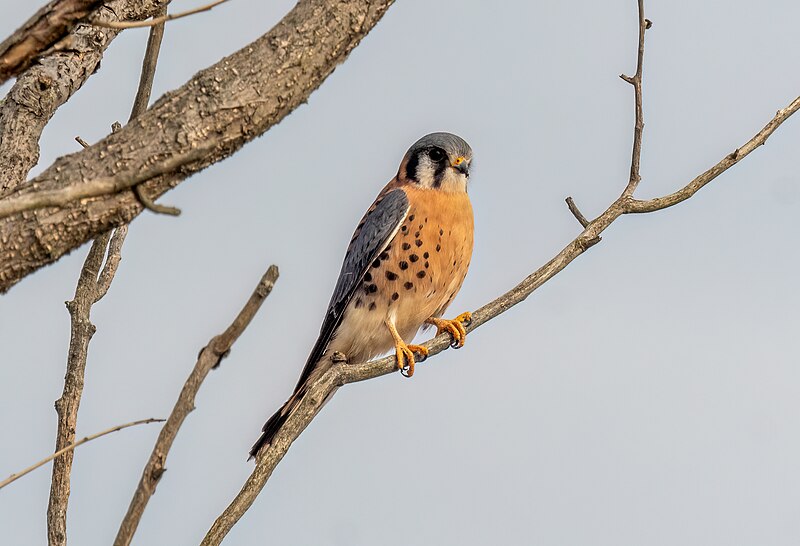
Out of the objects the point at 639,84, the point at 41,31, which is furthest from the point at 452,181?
the point at 41,31

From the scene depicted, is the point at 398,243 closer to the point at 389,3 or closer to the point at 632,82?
the point at 632,82

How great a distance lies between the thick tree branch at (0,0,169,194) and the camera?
391cm

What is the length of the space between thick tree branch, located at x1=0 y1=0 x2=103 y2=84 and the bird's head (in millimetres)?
4177

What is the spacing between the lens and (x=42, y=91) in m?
4.12

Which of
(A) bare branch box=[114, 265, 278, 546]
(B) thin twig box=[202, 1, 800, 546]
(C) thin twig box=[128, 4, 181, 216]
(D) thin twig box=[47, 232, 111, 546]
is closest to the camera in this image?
(A) bare branch box=[114, 265, 278, 546]

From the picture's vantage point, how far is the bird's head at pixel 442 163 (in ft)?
20.7

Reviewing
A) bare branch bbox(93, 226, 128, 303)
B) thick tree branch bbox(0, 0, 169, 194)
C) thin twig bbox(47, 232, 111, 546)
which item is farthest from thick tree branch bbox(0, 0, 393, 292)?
bare branch bbox(93, 226, 128, 303)

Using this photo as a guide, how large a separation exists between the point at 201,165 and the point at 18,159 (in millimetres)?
1635

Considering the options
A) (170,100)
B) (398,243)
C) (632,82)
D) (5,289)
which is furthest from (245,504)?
(398,243)

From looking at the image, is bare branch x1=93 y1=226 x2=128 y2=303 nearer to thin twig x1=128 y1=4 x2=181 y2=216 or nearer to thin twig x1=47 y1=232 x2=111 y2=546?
thin twig x1=47 y1=232 x2=111 y2=546

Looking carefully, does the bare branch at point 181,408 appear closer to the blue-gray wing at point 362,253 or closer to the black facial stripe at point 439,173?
the blue-gray wing at point 362,253

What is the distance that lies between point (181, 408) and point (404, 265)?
13.7ft

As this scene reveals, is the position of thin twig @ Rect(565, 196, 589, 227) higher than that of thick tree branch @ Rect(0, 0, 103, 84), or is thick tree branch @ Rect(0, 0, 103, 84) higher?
thin twig @ Rect(565, 196, 589, 227)

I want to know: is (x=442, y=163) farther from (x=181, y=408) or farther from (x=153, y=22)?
(x=181, y=408)
